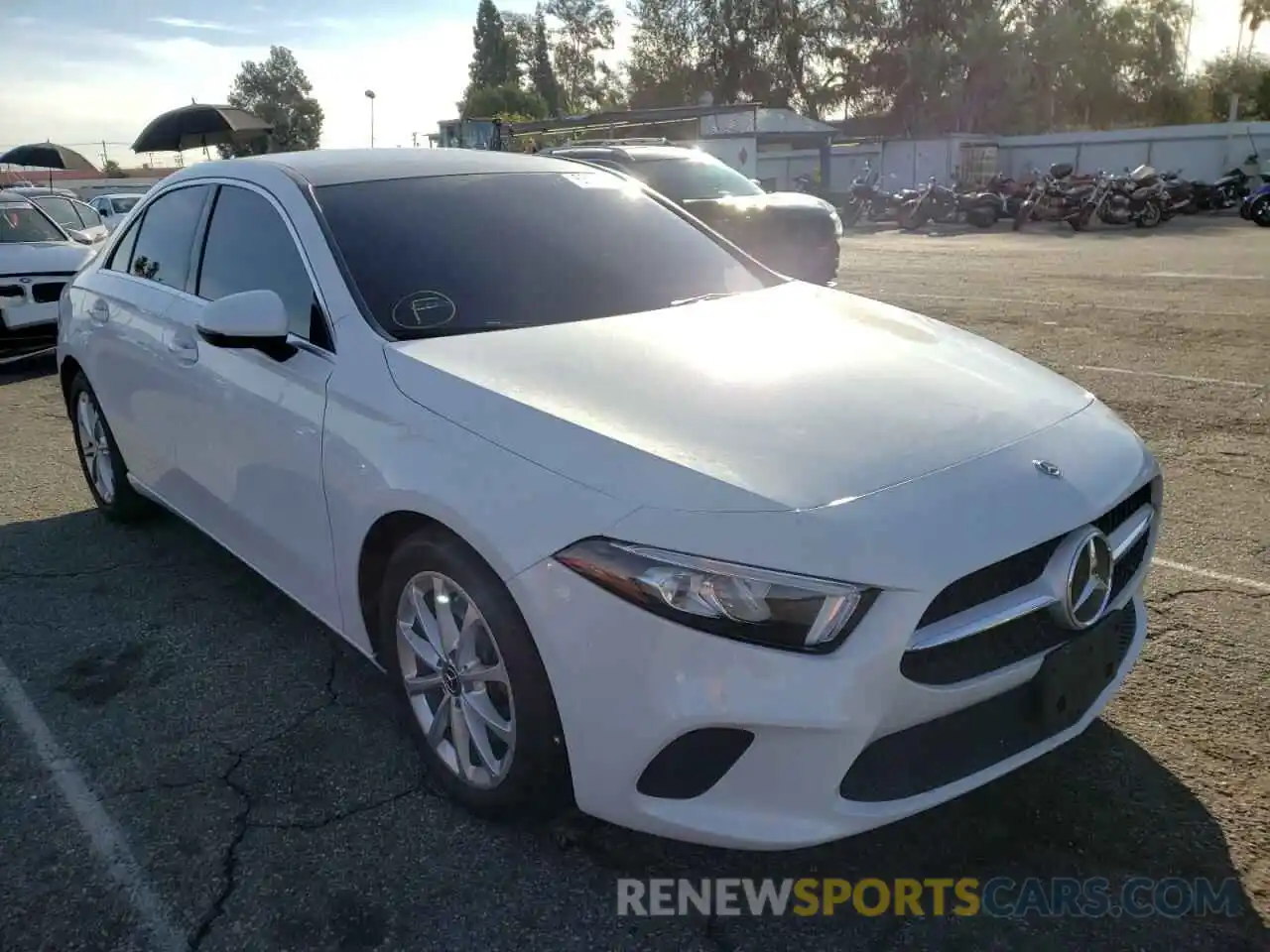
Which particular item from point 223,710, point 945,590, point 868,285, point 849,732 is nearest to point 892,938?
point 849,732

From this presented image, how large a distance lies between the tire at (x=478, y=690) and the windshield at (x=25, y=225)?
930cm

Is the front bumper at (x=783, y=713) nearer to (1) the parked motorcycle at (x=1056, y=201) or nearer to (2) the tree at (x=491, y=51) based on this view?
(1) the parked motorcycle at (x=1056, y=201)

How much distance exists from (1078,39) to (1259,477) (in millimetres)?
55276

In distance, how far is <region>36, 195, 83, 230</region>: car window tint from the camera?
1296 cm

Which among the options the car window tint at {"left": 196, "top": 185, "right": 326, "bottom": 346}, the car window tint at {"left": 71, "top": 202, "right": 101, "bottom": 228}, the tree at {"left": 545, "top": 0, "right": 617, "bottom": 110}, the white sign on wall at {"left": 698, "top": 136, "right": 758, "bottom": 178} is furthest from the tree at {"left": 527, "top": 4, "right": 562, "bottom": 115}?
the car window tint at {"left": 196, "top": 185, "right": 326, "bottom": 346}

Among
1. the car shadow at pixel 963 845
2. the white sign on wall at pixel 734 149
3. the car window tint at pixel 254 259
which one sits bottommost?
the car shadow at pixel 963 845

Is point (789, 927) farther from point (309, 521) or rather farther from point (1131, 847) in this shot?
point (309, 521)

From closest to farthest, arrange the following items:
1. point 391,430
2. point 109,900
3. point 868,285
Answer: point 109,900 → point 391,430 → point 868,285

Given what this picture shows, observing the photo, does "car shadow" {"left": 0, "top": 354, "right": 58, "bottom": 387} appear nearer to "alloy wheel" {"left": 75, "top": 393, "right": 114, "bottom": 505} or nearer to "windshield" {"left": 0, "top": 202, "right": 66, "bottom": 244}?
"windshield" {"left": 0, "top": 202, "right": 66, "bottom": 244}

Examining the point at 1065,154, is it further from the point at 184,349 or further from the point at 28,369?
the point at 184,349

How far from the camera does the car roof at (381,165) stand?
11.6 feet

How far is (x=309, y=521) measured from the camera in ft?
9.87

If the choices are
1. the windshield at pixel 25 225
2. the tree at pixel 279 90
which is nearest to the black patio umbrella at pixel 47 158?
the windshield at pixel 25 225

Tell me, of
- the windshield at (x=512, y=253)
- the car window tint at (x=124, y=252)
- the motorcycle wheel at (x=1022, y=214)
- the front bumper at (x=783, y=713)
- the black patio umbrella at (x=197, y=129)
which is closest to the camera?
the front bumper at (x=783, y=713)
